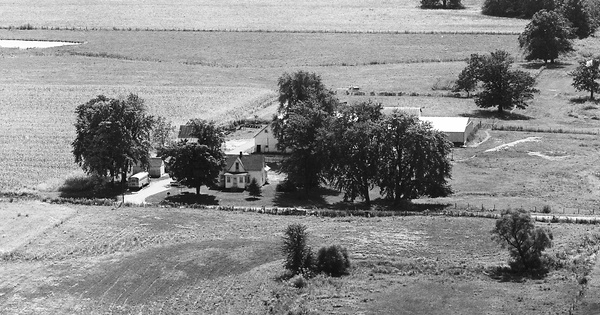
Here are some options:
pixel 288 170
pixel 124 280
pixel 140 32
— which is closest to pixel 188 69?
pixel 140 32

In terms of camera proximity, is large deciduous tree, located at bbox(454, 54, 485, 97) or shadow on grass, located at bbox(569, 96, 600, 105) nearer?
large deciduous tree, located at bbox(454, 54, 485, 97)

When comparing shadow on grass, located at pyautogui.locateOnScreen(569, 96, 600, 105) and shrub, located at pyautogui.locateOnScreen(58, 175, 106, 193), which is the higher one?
shadow on grass, located at pyautogui.locateOnScreen(569, 96, 600, 105)

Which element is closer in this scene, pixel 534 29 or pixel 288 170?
pixel 288 170

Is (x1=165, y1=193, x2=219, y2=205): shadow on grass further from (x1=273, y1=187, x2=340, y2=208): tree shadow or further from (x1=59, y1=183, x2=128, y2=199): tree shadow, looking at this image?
(x1=273, y1=187, x2=340, y2=208): tree shadow

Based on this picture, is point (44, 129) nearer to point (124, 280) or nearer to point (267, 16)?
point (124, 280)

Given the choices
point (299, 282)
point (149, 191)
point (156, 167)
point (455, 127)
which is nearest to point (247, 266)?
point (299, 282)

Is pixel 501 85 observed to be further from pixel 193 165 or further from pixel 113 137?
pixel 113 137

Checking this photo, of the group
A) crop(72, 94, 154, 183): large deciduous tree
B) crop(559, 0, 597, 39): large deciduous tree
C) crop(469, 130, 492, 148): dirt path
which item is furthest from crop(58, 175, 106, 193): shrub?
crop(559, 0, 597, 39): large deciduous tree

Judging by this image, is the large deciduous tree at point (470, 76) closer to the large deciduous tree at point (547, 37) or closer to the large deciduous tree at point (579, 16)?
the large deciduous tree at point (547, 37)
